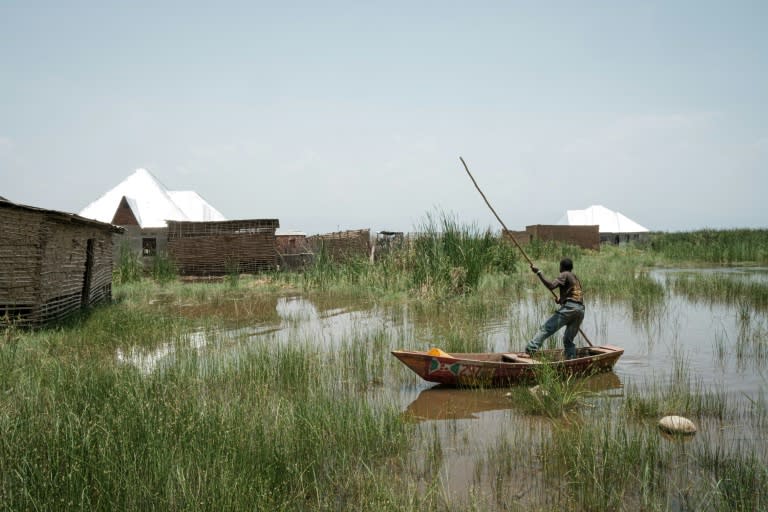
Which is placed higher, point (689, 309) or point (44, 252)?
point (44, 252)

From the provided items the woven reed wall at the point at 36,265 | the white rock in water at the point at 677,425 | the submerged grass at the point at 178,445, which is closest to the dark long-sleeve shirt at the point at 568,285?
the white rock in water at the point at 677,425

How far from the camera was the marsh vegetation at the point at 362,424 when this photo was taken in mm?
3775

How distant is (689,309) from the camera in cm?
1356

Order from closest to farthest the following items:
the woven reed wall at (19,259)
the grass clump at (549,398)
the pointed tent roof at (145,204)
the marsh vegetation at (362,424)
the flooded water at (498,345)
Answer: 1. the marsh vegetation at (362,424)
2. the flooded water at (498,345)
3. the grass clump at (549,398)
4. the woven reed wall at (19,259)
5. the pointed tent roof at (145,204)

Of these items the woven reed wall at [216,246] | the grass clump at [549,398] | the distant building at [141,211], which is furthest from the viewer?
the distant building at [141,211]

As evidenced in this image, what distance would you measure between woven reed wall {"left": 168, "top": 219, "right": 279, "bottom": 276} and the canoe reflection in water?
58.6ft

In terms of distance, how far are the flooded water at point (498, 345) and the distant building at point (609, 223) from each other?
33392 millimetres

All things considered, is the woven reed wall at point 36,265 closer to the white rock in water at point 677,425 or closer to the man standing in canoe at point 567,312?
the man standing in canoe at point 567,312

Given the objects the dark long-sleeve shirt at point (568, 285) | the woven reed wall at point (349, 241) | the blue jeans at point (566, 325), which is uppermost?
the woven reed wall at point (349, 241)

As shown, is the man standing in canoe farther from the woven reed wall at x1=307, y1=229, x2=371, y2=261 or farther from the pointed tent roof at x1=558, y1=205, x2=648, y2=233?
the pointed tent roof at x1=558, y1=205, x2=648, y2=233

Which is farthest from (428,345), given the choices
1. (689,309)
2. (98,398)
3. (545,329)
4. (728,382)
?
(689,309)

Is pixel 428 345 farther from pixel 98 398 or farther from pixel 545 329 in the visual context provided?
pixel 98 398

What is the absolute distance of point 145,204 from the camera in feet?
94.1

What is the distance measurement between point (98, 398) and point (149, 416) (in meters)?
1.00
